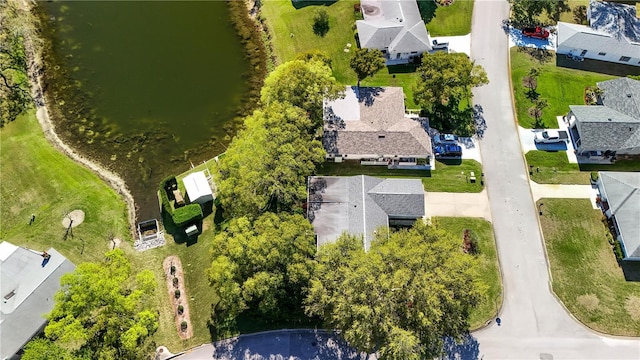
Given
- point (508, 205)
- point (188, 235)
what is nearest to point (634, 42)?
point (508, 205)

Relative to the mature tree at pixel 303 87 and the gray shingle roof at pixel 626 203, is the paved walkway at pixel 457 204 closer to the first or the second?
the gray shingle roof at pixel 626 203

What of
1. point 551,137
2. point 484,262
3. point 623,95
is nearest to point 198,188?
point 484,262

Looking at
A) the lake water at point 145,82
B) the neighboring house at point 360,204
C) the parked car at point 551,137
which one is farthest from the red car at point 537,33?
the lake water at point 145,82

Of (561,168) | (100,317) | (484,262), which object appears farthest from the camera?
(561,168)

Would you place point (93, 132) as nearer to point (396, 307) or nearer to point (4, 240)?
point (4, 240)

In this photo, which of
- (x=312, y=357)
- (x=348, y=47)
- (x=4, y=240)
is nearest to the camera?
(x=312, y=357)

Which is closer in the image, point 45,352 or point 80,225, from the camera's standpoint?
point 45,352

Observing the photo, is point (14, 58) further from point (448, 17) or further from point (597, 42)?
point (597, 42)
